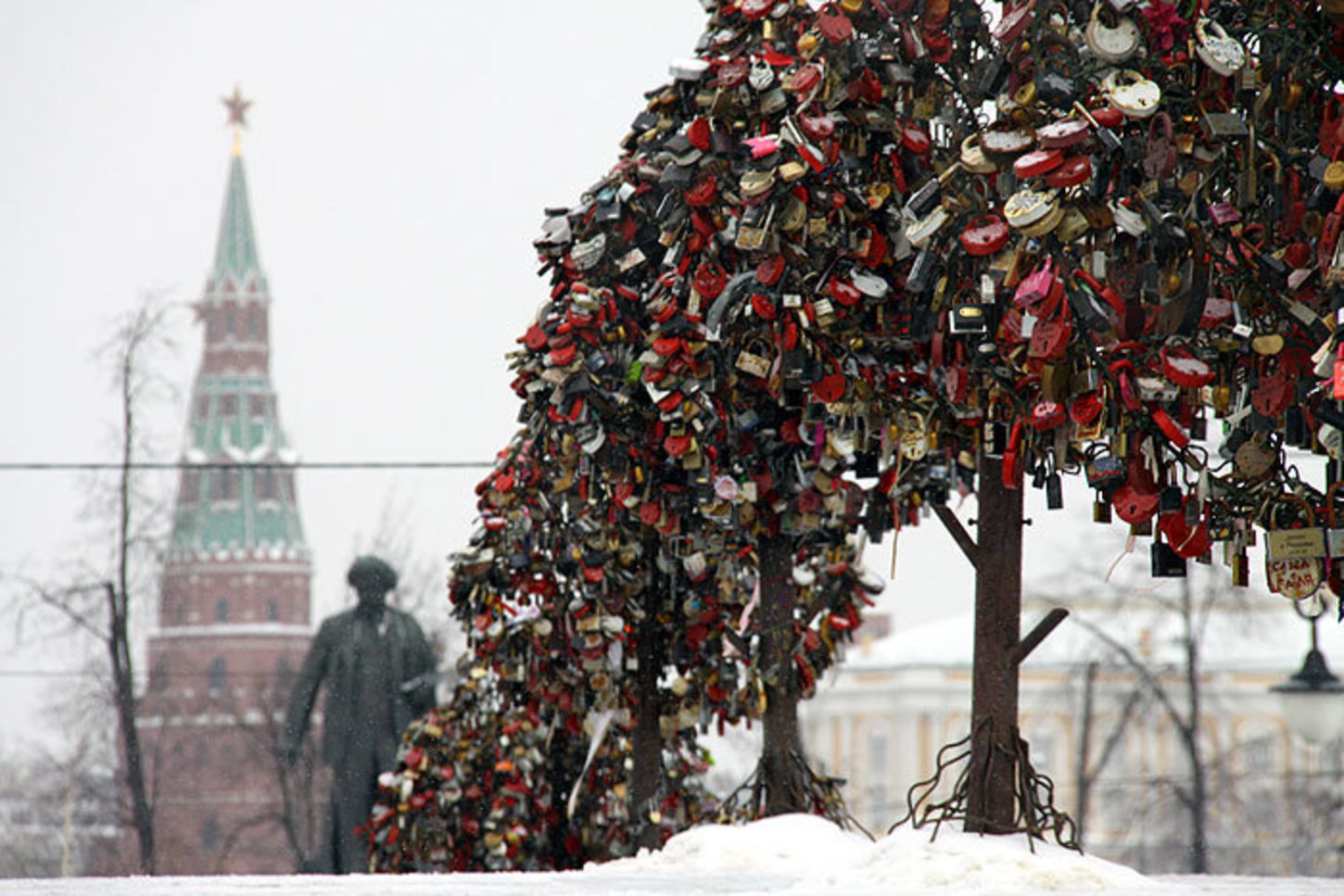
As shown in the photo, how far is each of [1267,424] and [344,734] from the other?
12094 mm

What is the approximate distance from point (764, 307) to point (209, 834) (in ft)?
267

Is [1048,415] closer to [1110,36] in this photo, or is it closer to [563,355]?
[1110,36]

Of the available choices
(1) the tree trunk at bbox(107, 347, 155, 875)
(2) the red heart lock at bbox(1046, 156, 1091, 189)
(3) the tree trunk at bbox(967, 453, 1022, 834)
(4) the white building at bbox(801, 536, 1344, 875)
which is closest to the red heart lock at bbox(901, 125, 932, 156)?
(3) the tree trunk at bbox(967, 453, 1022, 834)

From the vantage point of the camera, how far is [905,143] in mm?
8203

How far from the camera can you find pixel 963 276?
7793mm

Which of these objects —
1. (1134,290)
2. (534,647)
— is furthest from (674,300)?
(534,647)

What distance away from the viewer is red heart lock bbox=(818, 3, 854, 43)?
798 cm

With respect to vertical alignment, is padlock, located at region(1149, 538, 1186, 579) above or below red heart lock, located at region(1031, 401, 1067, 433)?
below

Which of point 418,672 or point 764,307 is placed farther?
point 418,672

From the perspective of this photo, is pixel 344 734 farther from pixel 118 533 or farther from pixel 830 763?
pixel 830 763

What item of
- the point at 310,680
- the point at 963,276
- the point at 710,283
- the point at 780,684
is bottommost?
the point at 780,684

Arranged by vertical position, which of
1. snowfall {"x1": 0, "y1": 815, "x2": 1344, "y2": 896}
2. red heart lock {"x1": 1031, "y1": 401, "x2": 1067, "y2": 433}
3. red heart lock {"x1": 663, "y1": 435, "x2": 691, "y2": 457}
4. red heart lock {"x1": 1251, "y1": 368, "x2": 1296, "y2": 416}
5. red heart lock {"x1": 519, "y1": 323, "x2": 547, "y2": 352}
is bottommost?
snowfall {"x1": 0, "y1": 815, "x2": 1344, "y2": 896}

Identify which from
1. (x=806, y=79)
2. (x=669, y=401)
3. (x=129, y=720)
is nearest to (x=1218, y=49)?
(x=806, y=79)

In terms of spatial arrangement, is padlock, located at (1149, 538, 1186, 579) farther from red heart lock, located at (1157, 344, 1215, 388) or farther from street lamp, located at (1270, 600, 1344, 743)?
street lamp, located at (1270, 600, 1344, 743)
